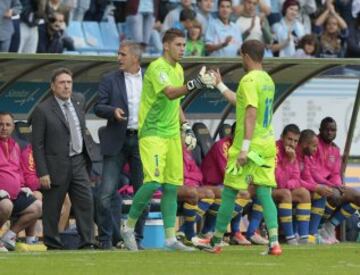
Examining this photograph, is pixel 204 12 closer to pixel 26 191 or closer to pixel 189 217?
pixel 189 217

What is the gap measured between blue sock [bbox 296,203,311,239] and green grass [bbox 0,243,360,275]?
9.29ft

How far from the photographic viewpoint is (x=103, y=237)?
1791cm

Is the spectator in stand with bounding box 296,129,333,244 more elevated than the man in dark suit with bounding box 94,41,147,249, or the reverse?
the man in dark suit with bounding box 94,41,147,249

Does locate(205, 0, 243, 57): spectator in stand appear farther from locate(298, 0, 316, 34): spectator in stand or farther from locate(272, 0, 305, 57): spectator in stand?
locate(298, 0, 316, 34): spectator in stand

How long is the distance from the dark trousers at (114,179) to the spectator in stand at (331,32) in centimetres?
966

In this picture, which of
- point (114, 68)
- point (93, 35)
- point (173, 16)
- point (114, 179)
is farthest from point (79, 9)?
point (114, 179)

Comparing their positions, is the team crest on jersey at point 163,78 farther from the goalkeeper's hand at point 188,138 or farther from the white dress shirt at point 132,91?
the white dress shirt at point 132,91

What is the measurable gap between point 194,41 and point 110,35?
1.74 m

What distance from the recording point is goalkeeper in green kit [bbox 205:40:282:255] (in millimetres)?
15711

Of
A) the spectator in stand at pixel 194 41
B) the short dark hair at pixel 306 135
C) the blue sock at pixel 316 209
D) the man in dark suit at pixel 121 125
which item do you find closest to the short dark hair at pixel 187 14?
the spectator in stand at pixel 194 41

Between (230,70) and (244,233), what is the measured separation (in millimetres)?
2100

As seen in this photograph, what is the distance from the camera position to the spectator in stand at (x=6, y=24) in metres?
23.0

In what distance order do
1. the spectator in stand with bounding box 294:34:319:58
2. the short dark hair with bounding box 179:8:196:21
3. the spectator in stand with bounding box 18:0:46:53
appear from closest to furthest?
the spectator in stand with bounding box 18:0:46:53 < the short dark hair with bounding box 179:8:196:21 < the spectator in stand with bounding box 294:34:319:58

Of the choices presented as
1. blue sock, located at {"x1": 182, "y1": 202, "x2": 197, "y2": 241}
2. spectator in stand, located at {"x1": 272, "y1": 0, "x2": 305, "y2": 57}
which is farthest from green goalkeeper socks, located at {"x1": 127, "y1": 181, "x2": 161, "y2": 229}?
spectator in stand, located at {"x1": 272, "y1": 0, "x2": 305, "y2": 57}
